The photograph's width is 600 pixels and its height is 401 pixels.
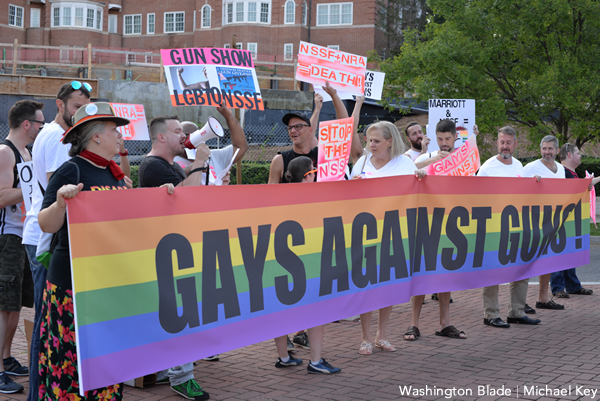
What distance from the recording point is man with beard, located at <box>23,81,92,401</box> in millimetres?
4094

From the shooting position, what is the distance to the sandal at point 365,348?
574 cm

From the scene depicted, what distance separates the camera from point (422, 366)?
5379 millimetres

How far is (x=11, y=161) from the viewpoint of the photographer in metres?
4.78

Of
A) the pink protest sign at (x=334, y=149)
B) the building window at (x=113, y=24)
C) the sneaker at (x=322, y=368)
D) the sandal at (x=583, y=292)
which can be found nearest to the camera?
the sneaker at (x=322, y=368)

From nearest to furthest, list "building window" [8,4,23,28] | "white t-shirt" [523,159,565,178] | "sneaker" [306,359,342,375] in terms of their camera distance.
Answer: "sneaker" [306,359,342,375]
"white t-shirt" [523,159,565,178]
"building window" [8,4,23,28]

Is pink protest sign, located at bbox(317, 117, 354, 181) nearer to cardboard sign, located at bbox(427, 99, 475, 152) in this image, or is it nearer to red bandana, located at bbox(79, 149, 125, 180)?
red bandana, located at bbox(79, 149, 125, 180)

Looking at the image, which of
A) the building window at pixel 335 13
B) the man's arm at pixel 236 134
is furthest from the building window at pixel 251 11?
the man's arm at pixel 236 134

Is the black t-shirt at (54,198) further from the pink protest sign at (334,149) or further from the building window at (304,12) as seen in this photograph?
the building window at (304,12)

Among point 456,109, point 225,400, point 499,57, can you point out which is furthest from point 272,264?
point 499,57

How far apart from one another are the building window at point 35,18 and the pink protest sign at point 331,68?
157ft

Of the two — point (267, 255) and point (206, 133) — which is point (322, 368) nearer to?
point (267, 255)

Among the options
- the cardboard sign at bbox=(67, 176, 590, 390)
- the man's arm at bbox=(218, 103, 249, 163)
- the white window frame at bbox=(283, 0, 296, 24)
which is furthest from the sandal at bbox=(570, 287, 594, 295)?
the white window frame at bbox=(283, 0, 296, 24)

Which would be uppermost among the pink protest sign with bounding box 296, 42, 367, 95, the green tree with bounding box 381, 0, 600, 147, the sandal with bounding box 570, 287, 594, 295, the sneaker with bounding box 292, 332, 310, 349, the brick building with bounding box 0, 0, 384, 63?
the brick building with bounding box 0, 0, 384, 63

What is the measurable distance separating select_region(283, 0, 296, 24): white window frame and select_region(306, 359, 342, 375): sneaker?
40.2m
